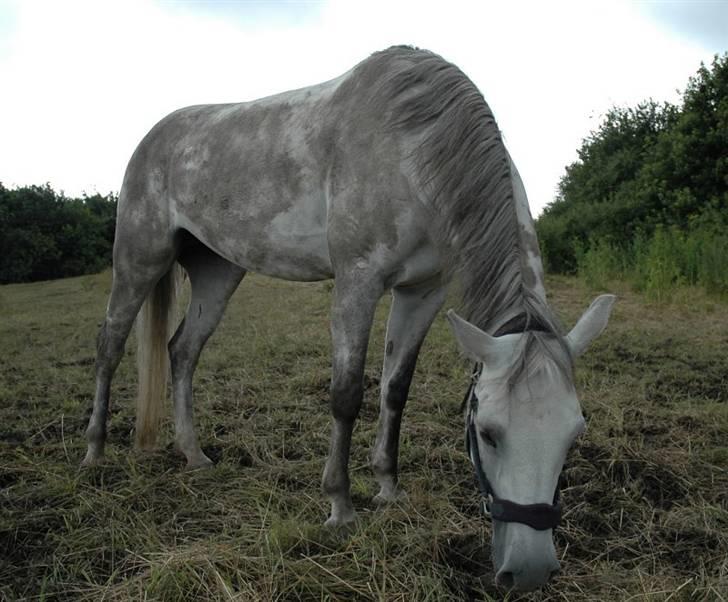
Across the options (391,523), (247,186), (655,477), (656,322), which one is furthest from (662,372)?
(247,186)

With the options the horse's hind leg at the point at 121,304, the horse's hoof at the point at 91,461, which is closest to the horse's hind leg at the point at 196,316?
the horse's hind leg at the point at 121,304

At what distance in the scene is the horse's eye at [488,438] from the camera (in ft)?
5.62

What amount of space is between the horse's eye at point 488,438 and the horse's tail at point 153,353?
2.18m

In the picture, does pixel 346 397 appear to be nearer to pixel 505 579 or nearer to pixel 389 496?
pixel 389 496

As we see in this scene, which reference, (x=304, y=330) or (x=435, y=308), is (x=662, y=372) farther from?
(x=304, y=330)

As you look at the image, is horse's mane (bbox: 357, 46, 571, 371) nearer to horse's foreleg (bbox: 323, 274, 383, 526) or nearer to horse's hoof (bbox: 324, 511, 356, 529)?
horse's foreleg (bbox: 323, 274, 383, 526)

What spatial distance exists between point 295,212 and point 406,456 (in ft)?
4.55

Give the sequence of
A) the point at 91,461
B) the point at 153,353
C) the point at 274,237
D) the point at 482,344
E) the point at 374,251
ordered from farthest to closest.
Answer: the point at 153,353, the point at 91,461, the point at 274,237, the point at 374,251, the point at 482,344

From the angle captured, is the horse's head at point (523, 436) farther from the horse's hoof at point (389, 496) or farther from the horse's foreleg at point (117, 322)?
the horse's foreleg at point (117, 322)

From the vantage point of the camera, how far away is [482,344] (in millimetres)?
1716

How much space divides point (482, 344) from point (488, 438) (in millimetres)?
270

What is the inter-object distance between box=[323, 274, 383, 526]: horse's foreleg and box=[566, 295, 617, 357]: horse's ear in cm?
79

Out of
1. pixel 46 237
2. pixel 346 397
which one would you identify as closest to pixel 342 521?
pixel 346 397

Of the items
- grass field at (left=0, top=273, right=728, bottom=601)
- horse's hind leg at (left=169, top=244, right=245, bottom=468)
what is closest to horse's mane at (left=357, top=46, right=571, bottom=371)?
grass field at (left=0, top=273, right=728, bottom=601)
